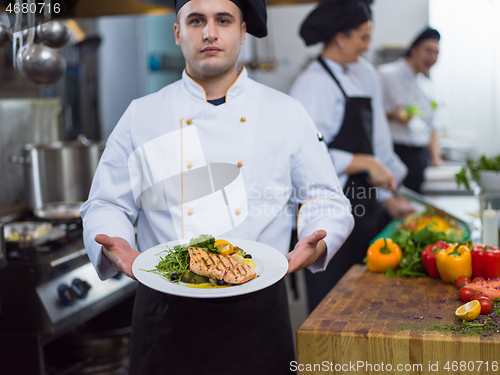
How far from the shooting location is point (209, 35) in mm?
1130

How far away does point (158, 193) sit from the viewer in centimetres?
124

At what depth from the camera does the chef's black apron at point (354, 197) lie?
2.15 m

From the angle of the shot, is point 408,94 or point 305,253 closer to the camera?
point 305,253

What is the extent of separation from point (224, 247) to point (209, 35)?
0.47 metres

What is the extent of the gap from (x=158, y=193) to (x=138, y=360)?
44 cm

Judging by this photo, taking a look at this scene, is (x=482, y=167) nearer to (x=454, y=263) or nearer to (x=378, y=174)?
(x=378, y=174)

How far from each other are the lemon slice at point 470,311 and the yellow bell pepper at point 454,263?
0.83 ft

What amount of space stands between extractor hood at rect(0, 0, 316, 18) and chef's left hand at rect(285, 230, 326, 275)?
4.73 feet

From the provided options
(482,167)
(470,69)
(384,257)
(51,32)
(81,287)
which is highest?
(51,32)

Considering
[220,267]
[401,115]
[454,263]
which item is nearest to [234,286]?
[220,267]

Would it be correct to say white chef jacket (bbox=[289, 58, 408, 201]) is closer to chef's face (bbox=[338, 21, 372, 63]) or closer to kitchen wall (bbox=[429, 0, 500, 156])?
chef's face (bbox=[338, 21, 372, 63])

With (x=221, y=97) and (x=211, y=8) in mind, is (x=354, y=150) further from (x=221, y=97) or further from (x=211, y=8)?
(x=211, y=8)

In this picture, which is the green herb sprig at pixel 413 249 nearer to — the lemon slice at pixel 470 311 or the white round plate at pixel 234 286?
the lemon slice at pixel 470 311

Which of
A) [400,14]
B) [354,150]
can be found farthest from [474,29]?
[354,150]
